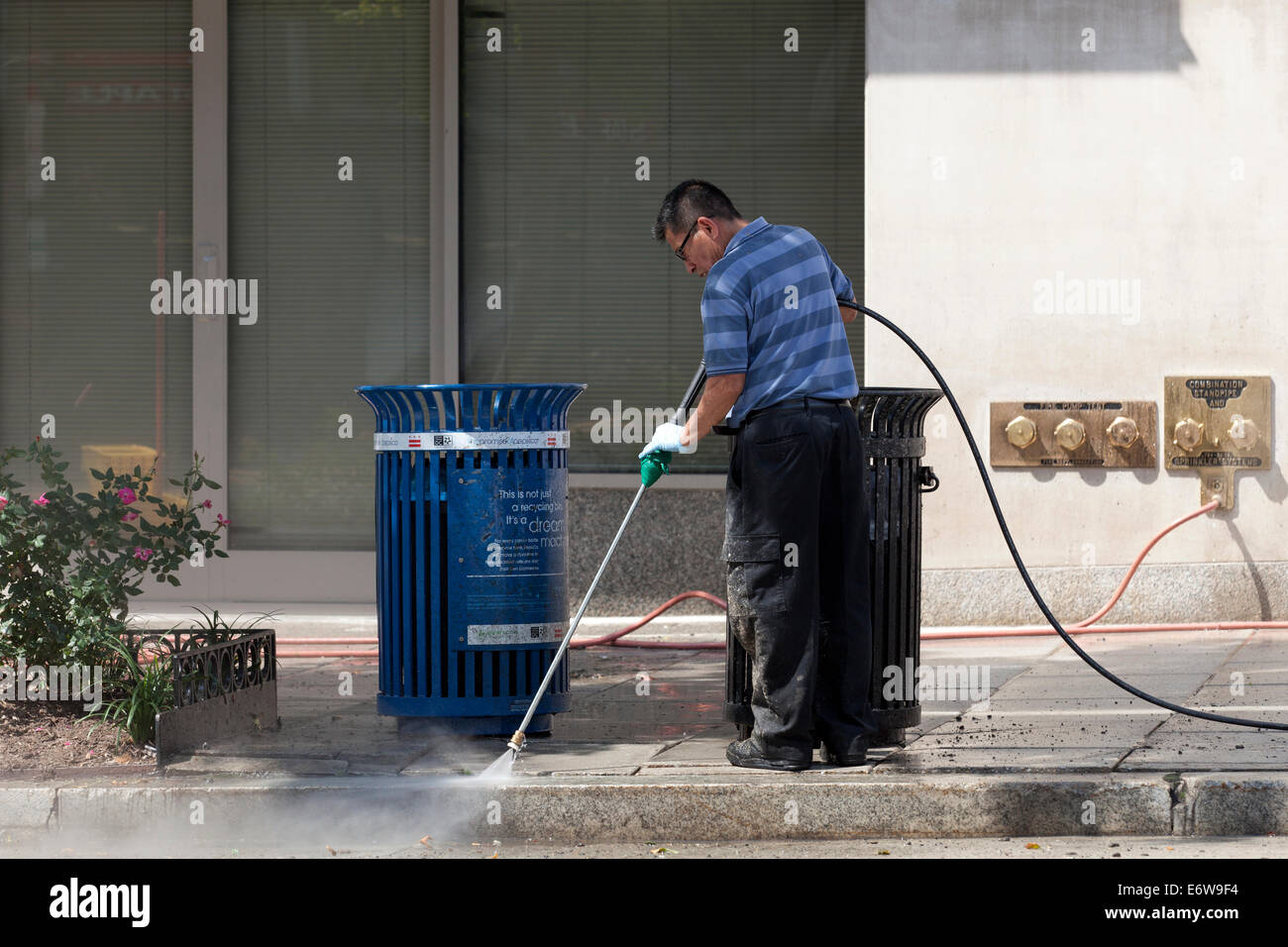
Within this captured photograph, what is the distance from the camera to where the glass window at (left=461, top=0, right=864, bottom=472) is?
1023 cm

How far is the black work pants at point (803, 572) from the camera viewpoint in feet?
18.1

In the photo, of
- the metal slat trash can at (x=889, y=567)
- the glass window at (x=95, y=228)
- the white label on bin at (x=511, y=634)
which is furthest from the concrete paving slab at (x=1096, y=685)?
the glass window at (x=95, y=228)

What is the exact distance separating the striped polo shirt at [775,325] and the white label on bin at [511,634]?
4.18ft

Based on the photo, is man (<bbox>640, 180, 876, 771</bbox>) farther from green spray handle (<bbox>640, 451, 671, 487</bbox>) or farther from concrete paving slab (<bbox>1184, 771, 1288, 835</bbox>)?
concrete paving slab (<bbox>1184, 771, 1288, 835</bbox>)

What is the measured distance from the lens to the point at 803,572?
550cm

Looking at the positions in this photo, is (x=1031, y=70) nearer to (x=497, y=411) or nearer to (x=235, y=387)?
(x=497, y=411)

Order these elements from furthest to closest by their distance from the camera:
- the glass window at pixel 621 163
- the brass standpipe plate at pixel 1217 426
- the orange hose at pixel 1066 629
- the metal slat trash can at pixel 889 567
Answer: the glass window at pixel 621 163
the brass standpipe plate at pixel 1217 426
the orange hose at pixel 1066 629
the metal slat trash can at pixel 889 567

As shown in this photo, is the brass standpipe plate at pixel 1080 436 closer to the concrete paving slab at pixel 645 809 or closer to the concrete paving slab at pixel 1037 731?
the concrete paving slab at pixel 1037 731

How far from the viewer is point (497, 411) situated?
6301 millimetres

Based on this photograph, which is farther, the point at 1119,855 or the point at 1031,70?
the point at 1031,70

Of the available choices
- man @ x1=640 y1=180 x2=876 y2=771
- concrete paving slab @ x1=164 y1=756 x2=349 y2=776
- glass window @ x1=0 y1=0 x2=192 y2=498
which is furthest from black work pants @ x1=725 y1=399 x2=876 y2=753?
glass window @ x1=0 y1=0 x2=192 y2=498

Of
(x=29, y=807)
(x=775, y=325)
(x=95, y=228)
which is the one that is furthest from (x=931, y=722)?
(x=95, y=228)

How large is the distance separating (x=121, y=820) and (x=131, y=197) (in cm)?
625

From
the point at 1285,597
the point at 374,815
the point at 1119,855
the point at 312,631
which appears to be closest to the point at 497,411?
the point at 374,815
